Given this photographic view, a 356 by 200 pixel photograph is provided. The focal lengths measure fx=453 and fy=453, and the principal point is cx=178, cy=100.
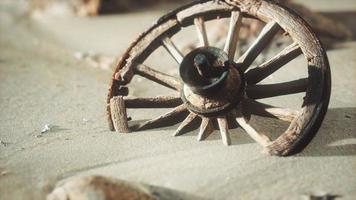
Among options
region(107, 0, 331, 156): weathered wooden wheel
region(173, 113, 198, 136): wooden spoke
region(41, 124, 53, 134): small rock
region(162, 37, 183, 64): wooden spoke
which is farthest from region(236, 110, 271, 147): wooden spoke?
region(41, 124, 53, 134): small rock

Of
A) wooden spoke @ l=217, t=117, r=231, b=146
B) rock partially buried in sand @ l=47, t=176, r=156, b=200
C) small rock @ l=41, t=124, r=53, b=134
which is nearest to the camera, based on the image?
rock partially buried in sand @ l=47, t=176, r=156, b=200

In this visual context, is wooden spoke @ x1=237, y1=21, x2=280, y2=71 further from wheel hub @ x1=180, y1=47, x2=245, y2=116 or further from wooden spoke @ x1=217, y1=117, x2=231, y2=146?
wooden spoke @ x1=217, y1=117, x2=231, y2=146

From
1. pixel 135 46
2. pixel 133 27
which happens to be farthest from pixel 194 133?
pixel 133 27

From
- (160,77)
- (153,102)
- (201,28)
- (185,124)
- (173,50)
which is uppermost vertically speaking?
(201,28)

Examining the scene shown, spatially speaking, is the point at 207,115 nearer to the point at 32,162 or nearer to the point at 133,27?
the point at 32,162

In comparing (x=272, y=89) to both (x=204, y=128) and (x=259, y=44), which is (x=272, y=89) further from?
(x=204, y=128)

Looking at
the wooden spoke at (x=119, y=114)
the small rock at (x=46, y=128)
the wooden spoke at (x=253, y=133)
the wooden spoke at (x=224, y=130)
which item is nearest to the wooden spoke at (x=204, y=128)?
the wooden spoke at (x=224, y=130)

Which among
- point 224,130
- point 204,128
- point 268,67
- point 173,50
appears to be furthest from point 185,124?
point 268,67
